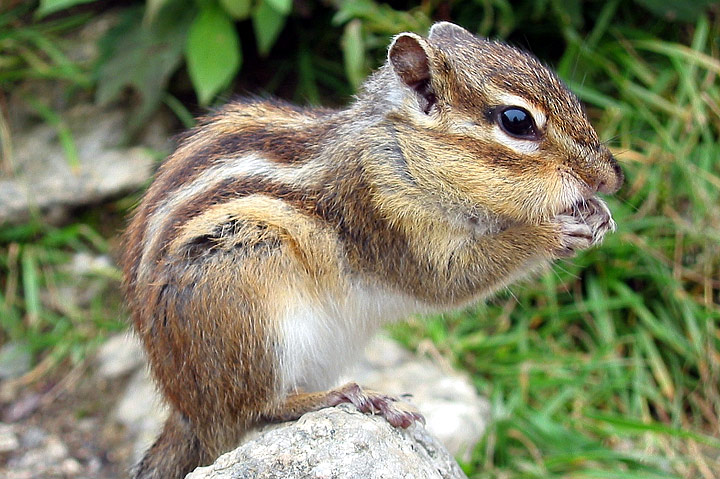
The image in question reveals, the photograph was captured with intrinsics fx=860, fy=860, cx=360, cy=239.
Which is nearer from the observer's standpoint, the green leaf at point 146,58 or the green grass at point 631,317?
the green grass at point 631,317

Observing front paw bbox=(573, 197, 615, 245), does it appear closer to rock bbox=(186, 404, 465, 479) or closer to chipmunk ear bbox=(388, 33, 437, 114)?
chipmunk ear bbox=(388, 33, 437, 114)

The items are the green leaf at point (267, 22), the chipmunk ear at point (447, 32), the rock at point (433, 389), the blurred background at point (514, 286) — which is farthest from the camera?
the green leaf at point (267, 22)

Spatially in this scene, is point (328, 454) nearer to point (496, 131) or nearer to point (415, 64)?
point (496, 131)

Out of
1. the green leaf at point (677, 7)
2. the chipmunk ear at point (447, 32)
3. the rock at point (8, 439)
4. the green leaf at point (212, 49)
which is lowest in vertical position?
the rock at point (8, 439)

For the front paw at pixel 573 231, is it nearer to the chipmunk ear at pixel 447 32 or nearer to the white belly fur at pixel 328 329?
the white belly fur at pixel 328 329

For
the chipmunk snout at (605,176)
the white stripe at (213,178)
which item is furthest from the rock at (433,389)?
the chipmunk snout at (605,176)

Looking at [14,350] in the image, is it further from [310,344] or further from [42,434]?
[310,344]

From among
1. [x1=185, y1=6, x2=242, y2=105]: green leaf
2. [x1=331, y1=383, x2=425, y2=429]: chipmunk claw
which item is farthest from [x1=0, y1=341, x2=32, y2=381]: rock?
[x1=331, y1=383, x2=425, y2=429]: chipmunk claw
